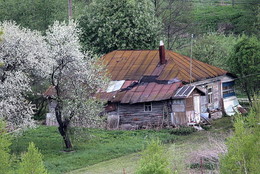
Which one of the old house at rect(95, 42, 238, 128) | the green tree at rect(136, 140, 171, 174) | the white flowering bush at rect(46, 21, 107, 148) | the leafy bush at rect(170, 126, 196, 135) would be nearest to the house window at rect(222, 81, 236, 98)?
the old house at rect(95, 42, 238, 128)

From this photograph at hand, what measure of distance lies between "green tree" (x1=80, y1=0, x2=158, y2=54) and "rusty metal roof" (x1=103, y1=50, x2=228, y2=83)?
3.65 m

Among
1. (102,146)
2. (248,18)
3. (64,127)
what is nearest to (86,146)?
(102,146)

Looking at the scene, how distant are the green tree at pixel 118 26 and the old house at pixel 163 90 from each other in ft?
13.7

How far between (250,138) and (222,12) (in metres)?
55.9

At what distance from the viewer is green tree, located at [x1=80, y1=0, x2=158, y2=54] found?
43.4m

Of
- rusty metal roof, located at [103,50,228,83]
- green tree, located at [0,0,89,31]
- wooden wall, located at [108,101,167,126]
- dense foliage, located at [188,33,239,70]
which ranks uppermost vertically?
green tree, located at [0,0,89,31]

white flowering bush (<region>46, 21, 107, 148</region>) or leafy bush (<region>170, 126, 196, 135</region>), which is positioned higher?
white flowering bush (<region>46, 21, 107, 148</region>)

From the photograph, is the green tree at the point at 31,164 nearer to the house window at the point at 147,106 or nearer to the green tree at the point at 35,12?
the house window at the point at 147,106

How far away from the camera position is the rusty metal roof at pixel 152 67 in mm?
36219

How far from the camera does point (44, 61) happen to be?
28.4 m

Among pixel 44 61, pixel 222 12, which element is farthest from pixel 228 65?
pixel 222 12

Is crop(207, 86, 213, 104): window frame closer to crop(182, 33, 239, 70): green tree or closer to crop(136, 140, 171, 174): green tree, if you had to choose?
crop(182, 33, 239, 70): green tree

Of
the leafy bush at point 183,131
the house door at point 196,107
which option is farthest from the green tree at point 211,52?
the leafy bush at point 183,131

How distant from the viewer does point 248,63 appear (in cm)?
3778
